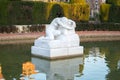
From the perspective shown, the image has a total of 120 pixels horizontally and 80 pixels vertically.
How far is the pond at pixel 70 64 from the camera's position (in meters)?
11.1

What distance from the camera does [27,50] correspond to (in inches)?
646

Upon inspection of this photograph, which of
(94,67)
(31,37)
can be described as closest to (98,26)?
(31,37)

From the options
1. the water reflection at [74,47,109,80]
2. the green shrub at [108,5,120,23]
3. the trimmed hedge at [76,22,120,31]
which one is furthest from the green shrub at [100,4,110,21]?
the water reflection at [74,47,109,80]

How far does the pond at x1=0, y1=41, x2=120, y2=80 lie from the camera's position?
1112cm

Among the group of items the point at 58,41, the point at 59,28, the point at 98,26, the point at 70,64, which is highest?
the point at 59,28

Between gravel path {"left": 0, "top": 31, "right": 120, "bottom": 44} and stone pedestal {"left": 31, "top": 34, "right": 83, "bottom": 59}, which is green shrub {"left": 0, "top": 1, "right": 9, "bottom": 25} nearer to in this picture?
gravel path {"left": 0, "top": 31, "right": 120, "bottom": 44}

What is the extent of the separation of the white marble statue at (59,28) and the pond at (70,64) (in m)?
1.12

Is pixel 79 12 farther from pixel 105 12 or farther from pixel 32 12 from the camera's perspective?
pixel 32 12

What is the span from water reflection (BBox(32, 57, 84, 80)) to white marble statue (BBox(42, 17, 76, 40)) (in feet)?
3.83

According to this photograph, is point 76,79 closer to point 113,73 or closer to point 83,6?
point 113,73

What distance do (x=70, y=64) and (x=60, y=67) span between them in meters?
0.82

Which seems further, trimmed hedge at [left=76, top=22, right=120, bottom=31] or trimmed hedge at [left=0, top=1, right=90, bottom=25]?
trimmed hedge at [left=76, top=22, right=120, bottom=31]

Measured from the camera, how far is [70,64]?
13219 millimetres

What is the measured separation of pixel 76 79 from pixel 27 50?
612cm
